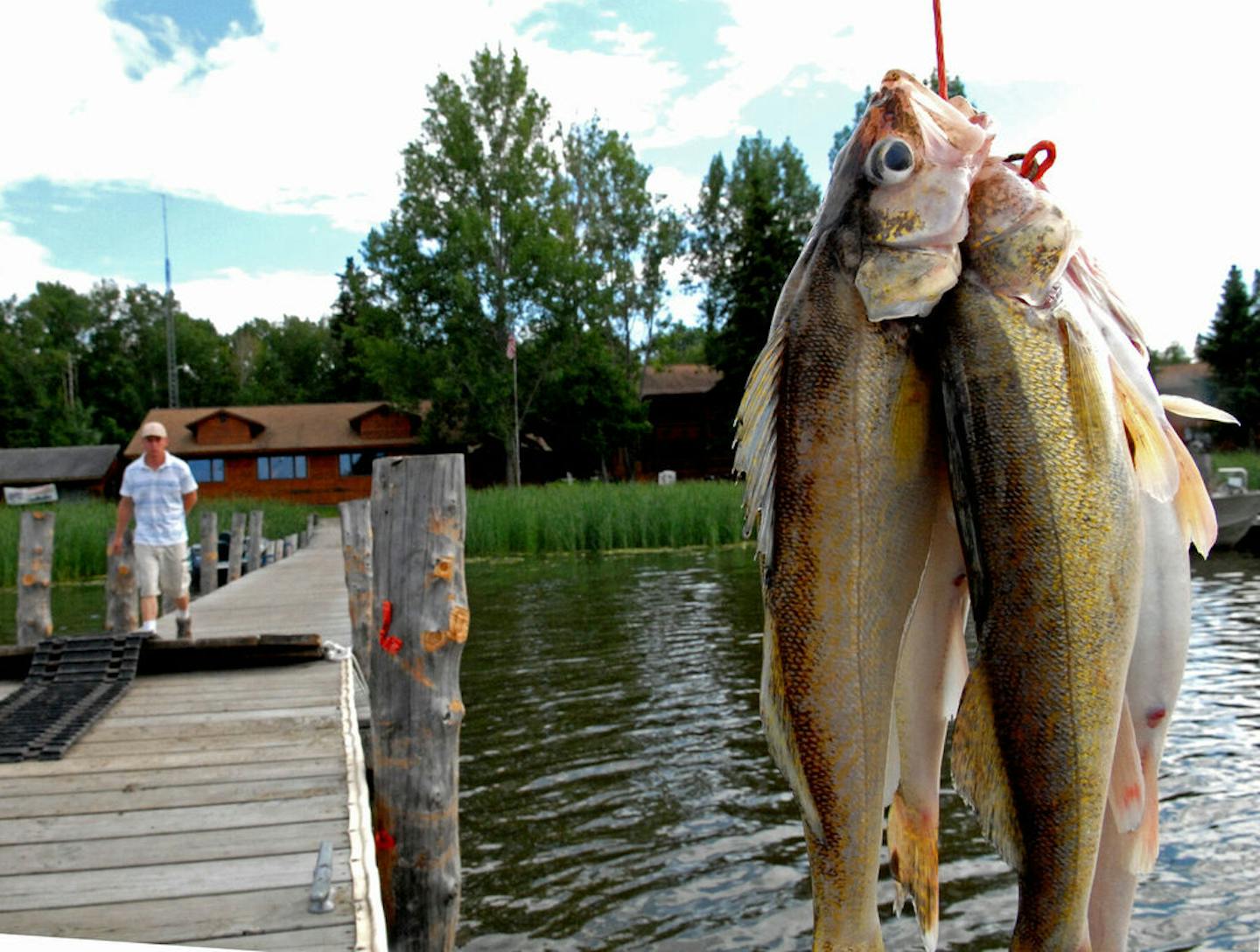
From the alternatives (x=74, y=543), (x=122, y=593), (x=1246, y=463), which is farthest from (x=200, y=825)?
(x=1246, y=463)

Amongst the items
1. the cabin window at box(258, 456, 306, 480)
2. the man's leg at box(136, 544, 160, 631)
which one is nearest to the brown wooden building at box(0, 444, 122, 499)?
the cabin window at box(258, 456, 306, 480)

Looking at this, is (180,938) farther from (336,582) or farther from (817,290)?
(336,582)

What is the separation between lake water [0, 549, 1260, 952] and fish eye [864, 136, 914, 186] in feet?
17.5

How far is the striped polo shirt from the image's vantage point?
942cm

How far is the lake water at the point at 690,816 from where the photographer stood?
238 inches

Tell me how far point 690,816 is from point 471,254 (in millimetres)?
42416

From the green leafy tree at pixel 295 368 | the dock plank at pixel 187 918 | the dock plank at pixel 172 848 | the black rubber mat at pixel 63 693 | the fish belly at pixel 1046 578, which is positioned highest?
the green leafy tree at pixel 295 368

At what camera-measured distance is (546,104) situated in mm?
49531

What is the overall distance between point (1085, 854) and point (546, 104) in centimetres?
5172

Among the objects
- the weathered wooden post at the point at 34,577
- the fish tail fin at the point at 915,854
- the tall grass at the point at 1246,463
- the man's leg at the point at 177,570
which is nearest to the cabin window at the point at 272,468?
the tall grass at the point at 1246,463

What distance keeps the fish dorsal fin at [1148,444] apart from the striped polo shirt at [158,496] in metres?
9.19

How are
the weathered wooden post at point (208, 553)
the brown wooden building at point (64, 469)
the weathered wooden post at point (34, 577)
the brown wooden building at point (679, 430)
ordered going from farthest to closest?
the brown wooden building at point (64, 469), the brown wooden building at point (679, 430), the weathered wooden post at point (208, 553), the weathered wooden post at point (34, 577)

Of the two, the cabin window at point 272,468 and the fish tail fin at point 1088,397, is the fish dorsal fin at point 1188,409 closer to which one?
the fish tail fin at point 1088,397

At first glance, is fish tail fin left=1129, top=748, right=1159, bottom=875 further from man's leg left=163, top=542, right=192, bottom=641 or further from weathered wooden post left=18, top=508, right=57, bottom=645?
weathered wooden post left=18, top=508, right=57, bottom=645
